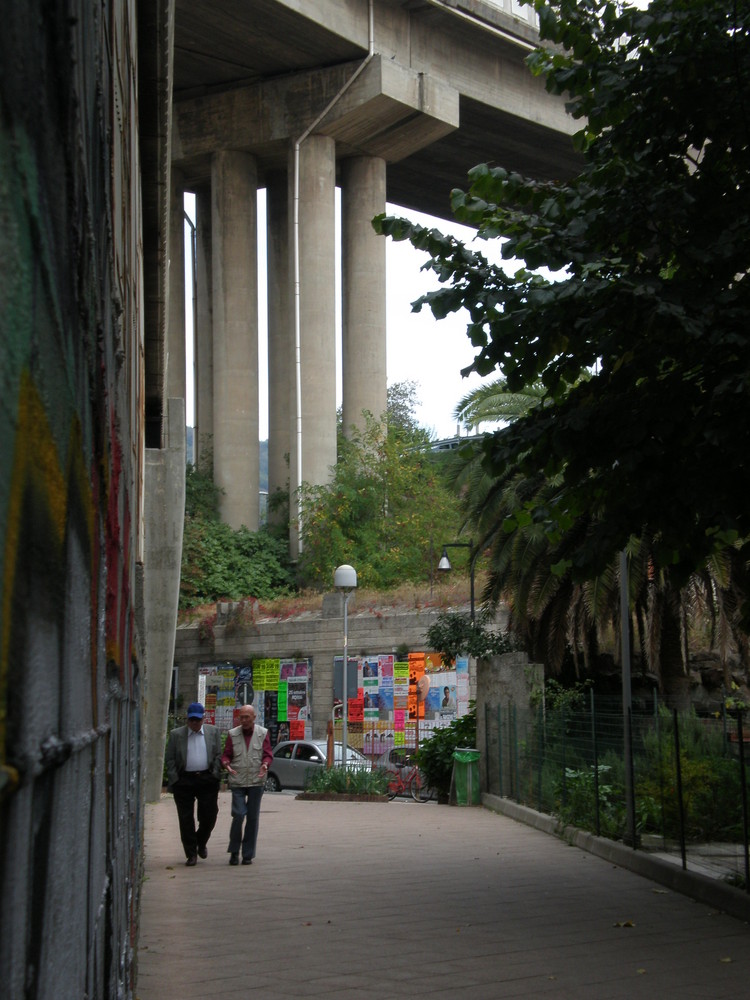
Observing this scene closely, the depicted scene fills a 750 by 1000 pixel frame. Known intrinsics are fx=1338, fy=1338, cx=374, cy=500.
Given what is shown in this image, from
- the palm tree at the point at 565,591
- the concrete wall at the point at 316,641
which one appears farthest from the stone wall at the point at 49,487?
the concrete wall at the point at 316,641

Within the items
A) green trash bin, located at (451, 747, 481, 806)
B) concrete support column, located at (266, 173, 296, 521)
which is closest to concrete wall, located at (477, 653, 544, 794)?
green trash bin, located at (451, 747, 481, 806)

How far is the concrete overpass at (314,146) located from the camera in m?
43.8

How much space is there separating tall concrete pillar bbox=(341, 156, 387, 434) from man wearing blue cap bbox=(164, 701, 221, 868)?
113 feet

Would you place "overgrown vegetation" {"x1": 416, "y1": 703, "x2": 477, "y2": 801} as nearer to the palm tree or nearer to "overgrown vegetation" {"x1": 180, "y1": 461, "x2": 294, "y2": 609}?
the palm tree

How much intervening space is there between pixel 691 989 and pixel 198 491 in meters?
40.9

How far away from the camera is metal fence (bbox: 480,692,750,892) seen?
38.9 ft

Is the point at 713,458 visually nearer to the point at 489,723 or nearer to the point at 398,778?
the point at 489,723

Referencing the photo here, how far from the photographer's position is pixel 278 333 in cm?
5228

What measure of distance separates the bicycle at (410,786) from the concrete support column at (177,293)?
25935mm

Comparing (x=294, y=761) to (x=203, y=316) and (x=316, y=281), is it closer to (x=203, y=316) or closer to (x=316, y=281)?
(x=316, y=281)

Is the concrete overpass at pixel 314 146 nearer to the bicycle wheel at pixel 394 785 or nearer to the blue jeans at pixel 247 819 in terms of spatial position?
the bicycle wheel at pixel 394 785

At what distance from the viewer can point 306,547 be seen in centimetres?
4725

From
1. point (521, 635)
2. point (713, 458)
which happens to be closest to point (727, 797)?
point (713, 458)

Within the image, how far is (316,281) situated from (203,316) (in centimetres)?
982
